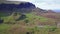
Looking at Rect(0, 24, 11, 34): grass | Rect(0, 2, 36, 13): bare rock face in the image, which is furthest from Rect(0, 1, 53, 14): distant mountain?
Rect(0, 24, 11, 34): grass

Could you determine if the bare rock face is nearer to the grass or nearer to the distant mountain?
the distant mountain

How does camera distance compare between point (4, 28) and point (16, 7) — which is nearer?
point (4, 28)

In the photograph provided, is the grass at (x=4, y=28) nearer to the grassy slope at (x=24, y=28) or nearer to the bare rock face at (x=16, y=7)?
the grassy slope at (x=24, y=28)

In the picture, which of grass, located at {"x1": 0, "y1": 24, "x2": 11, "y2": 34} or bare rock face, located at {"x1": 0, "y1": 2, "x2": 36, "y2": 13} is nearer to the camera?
grass, located at {"x1": 0, "y1": 24, "x2": 11, "y2": 34}

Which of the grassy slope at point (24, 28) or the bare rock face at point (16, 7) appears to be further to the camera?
the bare rock face at point (16, 7)

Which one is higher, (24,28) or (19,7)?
(19,7)

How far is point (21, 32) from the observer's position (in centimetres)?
187

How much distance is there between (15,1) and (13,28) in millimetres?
419

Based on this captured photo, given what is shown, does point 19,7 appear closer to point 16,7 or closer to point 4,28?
point 16,7

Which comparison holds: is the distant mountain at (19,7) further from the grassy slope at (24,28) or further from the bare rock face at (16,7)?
the grassy slope at (24,28)

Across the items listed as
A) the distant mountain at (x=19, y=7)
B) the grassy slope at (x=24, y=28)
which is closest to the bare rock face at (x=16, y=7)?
the distant mountain at (x=19, y=7)

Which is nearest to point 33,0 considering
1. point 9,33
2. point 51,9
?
point 51,9

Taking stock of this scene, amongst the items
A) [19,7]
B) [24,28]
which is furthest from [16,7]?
[24,28]

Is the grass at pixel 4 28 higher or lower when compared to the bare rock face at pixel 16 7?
lower
